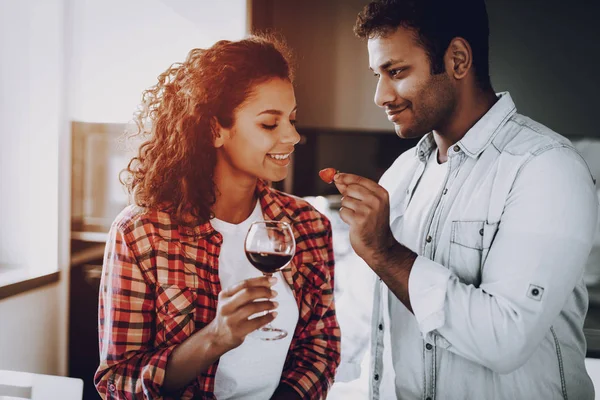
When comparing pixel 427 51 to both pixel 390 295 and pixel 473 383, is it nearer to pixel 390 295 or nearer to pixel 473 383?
pixel 390 295

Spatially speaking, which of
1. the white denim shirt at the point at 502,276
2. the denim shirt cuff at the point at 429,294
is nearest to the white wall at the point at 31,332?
the white denim shirt at the point at 502,276

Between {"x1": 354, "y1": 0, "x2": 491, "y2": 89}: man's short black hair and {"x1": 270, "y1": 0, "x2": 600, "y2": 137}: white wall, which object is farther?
{"x1": 270, "y1": 0, "x2": 600, "y2": 137}: white wall

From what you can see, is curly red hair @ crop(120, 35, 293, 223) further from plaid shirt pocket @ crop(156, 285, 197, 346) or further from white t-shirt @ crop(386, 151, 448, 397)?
white t-shirt @ crop(386, 151, 448, 397)

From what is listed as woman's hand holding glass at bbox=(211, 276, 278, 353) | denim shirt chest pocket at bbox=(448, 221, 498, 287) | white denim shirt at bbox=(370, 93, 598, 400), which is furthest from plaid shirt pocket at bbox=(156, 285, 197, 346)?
denim shirt chest pocket at bbox=(448, 221, 498, 287)

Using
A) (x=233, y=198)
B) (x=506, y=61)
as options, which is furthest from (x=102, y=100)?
(x=506, y=61)

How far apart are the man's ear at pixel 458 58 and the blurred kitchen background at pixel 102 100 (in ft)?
3.85

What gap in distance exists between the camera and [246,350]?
1.34 m

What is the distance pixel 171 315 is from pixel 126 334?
115 mm

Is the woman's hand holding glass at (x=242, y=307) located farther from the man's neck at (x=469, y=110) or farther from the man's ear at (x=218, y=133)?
the man's neck at (x=469, y=110)

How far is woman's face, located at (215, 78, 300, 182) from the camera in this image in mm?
1391

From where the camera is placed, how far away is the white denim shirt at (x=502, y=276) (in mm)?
Result: 1043

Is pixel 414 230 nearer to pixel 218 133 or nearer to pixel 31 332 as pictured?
pixel 218 133

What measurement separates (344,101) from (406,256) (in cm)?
161

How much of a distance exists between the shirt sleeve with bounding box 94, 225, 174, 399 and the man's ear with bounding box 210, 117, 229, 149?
37 centimetres
